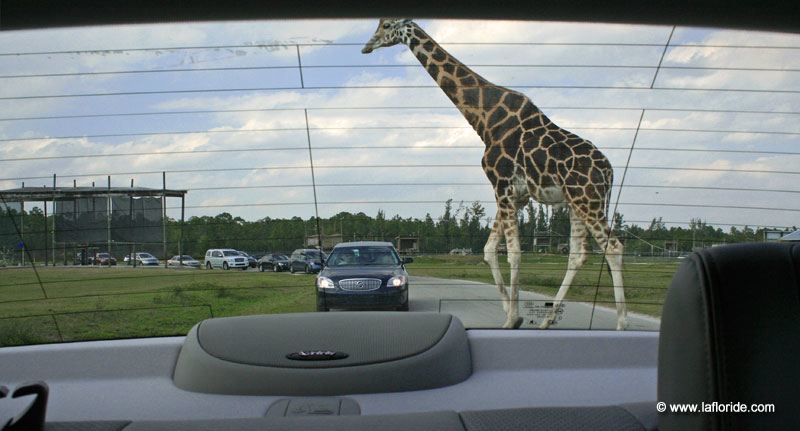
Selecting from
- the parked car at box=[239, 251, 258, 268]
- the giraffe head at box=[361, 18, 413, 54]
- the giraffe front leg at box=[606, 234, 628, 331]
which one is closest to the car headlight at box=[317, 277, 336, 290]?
the parked car at box=[239, 251, 258, 268]

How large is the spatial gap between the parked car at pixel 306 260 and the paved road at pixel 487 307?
0.47 metres

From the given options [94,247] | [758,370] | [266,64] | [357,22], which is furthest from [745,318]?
[94,247]

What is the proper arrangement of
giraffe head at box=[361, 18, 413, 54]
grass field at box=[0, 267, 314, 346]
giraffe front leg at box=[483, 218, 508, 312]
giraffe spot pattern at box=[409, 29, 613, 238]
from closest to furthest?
grass field at box=[0, 267, 314, 346] → giraffe head at box=[361, 18, 413, 54] → giraffe spot pattern at box=[409, 29, 613, 238] → giraffe front leg at box=[483, 218, 508, 312]

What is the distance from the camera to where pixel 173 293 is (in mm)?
3285

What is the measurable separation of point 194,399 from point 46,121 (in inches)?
63.5

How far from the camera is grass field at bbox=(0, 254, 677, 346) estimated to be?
298 cm

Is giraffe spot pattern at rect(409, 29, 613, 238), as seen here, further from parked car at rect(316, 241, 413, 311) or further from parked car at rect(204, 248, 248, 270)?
parked car at rect(204, 248, 248, 270)

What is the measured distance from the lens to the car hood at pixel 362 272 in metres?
3.27

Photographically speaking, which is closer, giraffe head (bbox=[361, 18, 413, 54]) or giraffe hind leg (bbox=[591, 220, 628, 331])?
giraffe head (bbox=[361, 18, 413, 54])

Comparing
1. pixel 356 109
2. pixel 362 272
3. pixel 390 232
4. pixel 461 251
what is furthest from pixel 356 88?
pixel 461 251

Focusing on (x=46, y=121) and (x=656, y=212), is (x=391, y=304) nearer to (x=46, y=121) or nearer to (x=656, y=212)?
(x=656, y=212)

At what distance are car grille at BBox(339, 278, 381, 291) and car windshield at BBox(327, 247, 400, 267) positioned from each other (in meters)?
0.17
